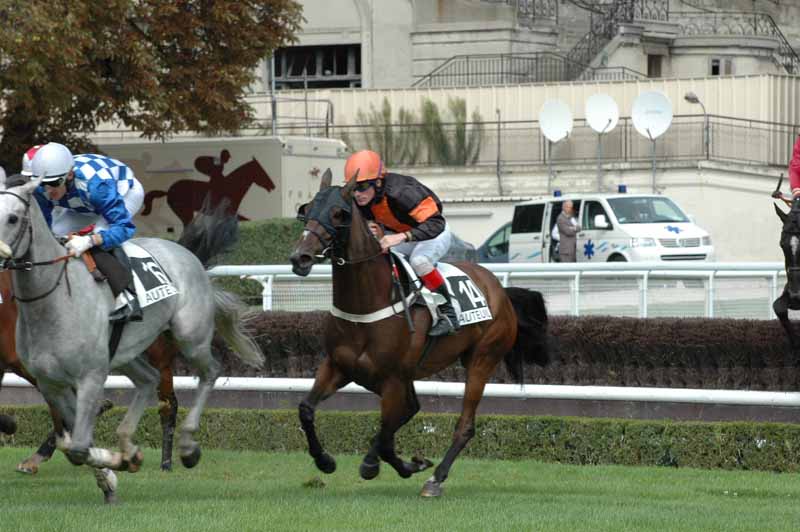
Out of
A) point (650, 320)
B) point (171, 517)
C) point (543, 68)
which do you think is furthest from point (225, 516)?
point (543, 68)

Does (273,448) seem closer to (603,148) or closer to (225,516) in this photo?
(225,516)

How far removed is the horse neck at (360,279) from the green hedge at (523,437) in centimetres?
283

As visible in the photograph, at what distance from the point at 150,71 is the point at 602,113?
35.6 ft

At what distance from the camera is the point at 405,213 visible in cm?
965

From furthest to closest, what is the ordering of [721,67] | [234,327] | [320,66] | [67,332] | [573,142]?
[320,66] < [721,67] < [573,142] < [234,327] < [67,332]

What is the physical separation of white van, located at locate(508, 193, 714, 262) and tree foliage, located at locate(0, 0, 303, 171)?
4.94 m

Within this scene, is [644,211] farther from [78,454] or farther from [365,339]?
[78,454]

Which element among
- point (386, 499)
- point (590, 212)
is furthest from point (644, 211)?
point (386, 499)

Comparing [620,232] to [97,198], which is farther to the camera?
[620,232]

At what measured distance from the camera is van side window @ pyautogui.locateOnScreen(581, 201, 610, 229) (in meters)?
25.0

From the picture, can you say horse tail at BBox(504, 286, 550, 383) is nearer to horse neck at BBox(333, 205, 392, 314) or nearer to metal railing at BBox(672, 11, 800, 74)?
horse neck at BBox(333, 205, 392, 314)

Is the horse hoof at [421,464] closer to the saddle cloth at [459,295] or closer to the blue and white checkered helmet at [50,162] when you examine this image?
the saddle cloth at [459,295]

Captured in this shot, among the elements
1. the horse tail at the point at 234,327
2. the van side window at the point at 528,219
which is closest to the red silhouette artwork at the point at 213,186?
the van side window at the point at 528,219

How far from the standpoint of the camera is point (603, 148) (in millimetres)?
32531
